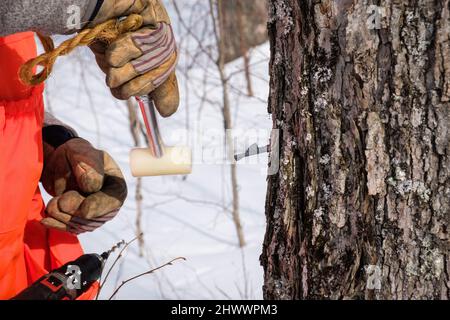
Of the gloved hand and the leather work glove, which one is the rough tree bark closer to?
the leather work glove

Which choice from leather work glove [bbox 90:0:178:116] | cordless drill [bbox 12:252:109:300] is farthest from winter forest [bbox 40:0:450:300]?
cordless drill [bbox 12:252:109:300]

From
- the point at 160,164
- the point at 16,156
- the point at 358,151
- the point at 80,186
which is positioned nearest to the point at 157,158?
the point at 160,164

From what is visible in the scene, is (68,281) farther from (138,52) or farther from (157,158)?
(138,52)

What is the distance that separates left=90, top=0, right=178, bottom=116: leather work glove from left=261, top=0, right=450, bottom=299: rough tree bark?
319mm

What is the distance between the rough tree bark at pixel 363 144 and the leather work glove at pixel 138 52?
0.32m

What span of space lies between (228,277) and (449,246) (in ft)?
10.5

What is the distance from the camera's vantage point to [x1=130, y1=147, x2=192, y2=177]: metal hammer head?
175 cm

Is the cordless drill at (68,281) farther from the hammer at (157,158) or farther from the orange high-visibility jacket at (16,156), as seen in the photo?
the hammer at (157,158)

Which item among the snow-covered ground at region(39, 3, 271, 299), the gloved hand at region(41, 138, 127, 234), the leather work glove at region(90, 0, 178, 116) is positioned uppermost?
the leather work glove at region(90, 0, 178, 116)

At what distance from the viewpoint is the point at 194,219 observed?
225 inches

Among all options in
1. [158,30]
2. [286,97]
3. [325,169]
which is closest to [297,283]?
[325,169]

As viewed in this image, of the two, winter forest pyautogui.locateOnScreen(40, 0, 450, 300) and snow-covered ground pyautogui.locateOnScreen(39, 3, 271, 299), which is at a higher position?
winter forest pyautogui.locateOnScreen(40, 0, 450, 300)

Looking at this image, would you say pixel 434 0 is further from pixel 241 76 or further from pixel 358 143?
pixel 241 76

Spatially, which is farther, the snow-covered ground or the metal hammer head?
the snow-covered ground
